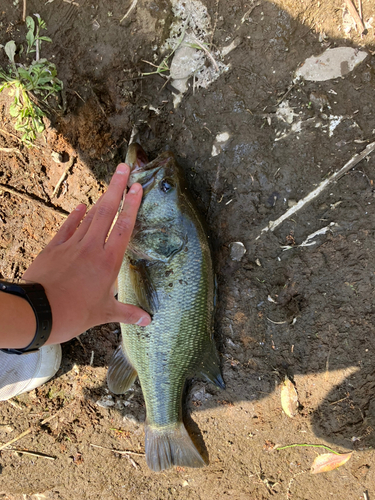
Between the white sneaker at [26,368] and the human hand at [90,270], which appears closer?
the human hand at [90,270]

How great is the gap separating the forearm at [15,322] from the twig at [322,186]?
2017 mm

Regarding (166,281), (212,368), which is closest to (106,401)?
→ (212,368)

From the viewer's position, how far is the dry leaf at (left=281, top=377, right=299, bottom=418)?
9.96ft

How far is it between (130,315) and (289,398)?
1.84 metres

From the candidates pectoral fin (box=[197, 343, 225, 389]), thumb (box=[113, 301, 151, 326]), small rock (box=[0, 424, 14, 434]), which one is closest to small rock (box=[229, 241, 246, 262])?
pectoral fin (box=[197, 343, 225, 389])

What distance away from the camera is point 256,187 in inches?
115

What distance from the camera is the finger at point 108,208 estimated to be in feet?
7.35

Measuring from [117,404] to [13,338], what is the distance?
6.48ft

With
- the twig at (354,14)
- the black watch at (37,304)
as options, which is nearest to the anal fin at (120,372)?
the black watch at (37,304)

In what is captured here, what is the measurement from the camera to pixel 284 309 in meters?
2.98

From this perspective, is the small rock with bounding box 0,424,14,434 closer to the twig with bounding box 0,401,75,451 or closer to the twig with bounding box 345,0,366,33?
the twig with bounding box 0,401,75,451

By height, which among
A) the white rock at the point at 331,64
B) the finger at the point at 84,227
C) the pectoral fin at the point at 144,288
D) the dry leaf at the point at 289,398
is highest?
the finger at the point at 84,227

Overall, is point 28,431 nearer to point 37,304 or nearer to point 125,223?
point 37,304

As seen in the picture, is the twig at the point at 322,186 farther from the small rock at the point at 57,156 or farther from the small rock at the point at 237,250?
the small rock at the point at 57,156
